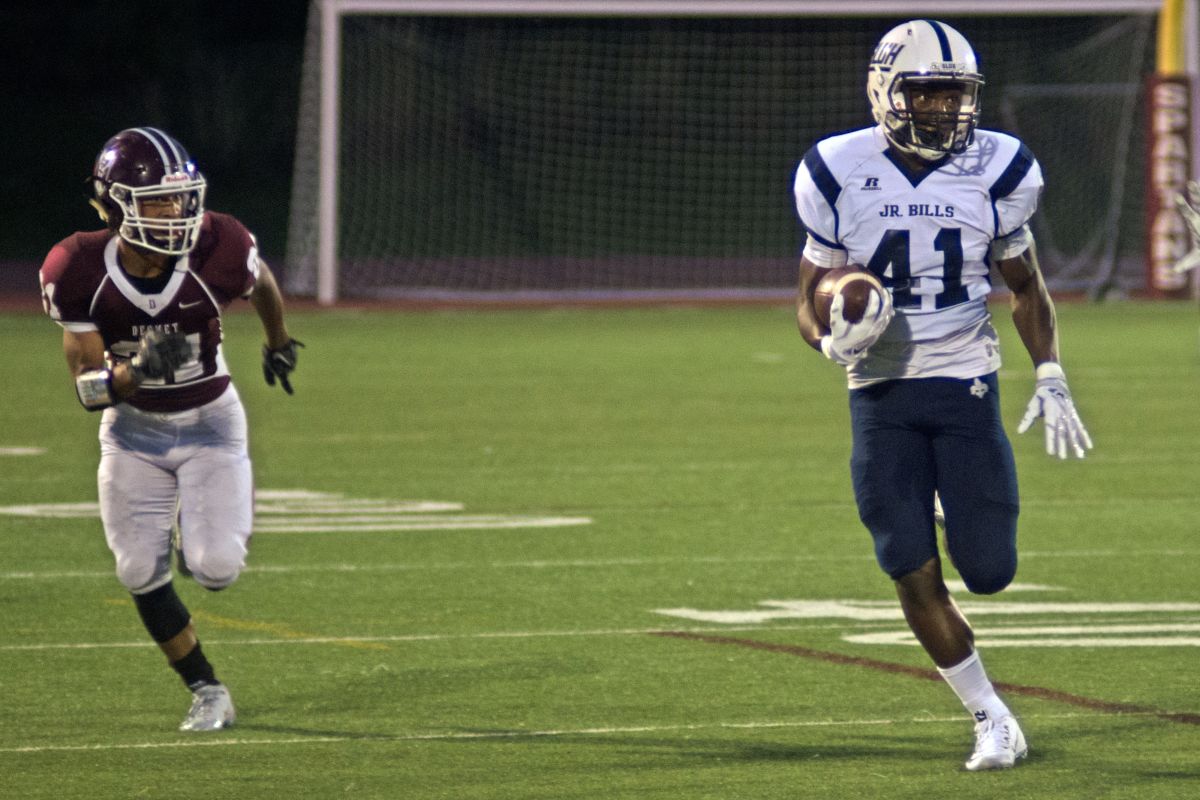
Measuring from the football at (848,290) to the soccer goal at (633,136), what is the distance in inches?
683

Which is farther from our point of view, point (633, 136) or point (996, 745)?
point (633, 136)

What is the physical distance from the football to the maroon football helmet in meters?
1.69

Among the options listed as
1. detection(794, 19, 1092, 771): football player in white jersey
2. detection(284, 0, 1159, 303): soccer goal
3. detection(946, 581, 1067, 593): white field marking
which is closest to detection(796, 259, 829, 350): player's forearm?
detection(794, 19, 1092, 771): football player in white jersey

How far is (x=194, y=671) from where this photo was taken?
244 inches

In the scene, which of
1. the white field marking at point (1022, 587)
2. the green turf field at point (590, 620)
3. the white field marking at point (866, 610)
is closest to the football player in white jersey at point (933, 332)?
the green turf field at point (590, 620)

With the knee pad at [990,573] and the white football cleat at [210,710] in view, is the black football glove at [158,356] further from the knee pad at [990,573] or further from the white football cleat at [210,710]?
the knee pad at [990,573]

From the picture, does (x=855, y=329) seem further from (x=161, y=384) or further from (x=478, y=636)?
(x=478, y=636)

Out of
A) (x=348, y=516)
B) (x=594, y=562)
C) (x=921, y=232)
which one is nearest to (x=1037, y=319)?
(x=921, y=232)

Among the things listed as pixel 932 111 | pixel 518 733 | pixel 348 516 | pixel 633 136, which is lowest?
pixel 633 136

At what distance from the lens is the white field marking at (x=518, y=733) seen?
5891 mm

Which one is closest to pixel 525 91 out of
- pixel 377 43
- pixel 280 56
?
pixel 280 56

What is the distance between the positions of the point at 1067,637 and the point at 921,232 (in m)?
2.18

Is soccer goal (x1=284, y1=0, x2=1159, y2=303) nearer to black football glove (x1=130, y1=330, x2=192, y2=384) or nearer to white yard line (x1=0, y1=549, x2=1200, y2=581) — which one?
white yard line (x1=0, y1=549, x2=1200, y2=581)

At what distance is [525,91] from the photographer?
36.5 metres
